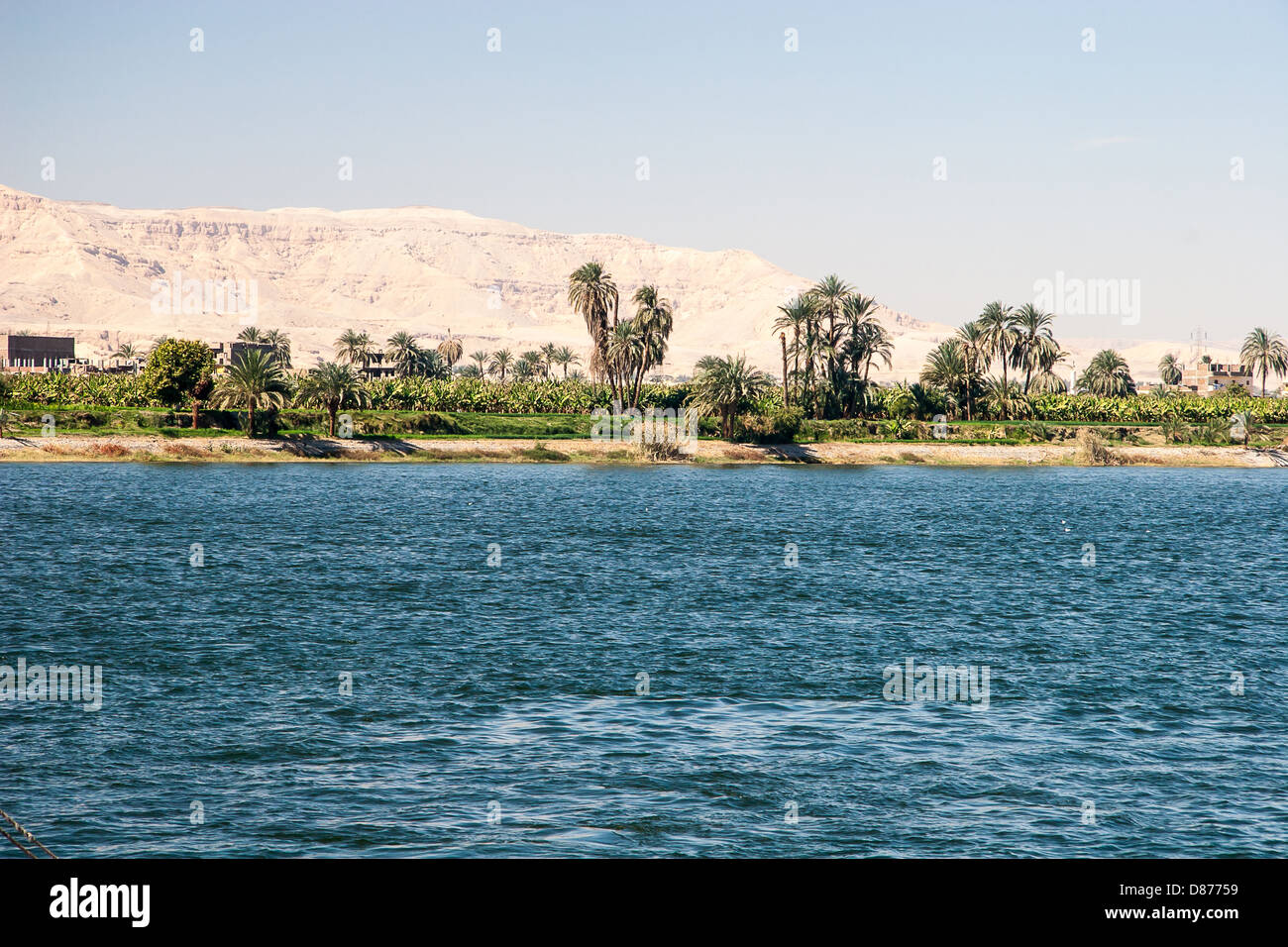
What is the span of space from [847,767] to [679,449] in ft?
398

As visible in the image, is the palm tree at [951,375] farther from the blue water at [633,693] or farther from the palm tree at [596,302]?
the blue water at [633,693]

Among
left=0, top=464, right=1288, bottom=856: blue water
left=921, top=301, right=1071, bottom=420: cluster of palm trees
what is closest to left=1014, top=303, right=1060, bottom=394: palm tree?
left=921, top=301, right=1071, bottom=420: cluster of palm trees

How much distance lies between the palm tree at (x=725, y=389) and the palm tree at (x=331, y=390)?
4217 cm

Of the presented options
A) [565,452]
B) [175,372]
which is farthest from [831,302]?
[175,372]

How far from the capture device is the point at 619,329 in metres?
154

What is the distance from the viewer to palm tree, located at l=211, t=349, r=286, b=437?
122875mm

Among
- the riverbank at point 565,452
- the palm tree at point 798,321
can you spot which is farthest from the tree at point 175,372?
the palm tree at point 798,321

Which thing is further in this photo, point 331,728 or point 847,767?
point 331,728

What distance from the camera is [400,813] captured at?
22.1m

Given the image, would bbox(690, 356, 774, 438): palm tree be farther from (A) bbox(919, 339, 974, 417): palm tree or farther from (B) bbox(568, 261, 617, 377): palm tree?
(A) bbox(919, 339, 974, 417): palm tree

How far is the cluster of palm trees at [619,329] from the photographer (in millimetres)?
151500

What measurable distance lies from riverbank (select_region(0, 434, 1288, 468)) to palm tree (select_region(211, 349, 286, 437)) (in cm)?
418
